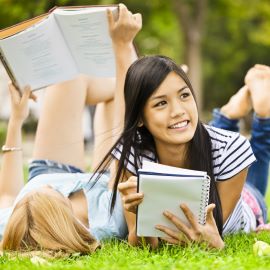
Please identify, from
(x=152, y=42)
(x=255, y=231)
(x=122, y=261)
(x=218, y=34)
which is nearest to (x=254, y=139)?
(x=255, y=231)

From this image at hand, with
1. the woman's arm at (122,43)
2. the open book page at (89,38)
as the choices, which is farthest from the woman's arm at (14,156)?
the woman's arm at (122,43)

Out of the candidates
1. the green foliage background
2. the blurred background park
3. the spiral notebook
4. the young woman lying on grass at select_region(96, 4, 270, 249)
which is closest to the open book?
the young woman lying on grass at select_region(96, 4, 270, 249)

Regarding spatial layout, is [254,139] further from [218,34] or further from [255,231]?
[218,34]

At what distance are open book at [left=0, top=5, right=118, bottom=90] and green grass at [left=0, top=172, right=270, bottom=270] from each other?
1364 millimetres

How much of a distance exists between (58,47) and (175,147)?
1.21 meters

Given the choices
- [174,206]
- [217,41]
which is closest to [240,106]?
[174,206]

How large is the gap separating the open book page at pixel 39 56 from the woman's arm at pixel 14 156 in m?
0.11

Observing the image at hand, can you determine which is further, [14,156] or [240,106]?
[240,106]

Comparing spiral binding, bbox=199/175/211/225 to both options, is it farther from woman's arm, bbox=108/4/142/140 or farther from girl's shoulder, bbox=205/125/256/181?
woman's arm, bbox=108/4/142/140

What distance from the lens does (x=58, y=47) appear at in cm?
429

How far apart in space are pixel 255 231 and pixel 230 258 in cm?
120

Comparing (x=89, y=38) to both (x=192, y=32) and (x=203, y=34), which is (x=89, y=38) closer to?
(x=192, y=32)

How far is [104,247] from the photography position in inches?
137

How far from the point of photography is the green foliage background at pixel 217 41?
18.6 meters
